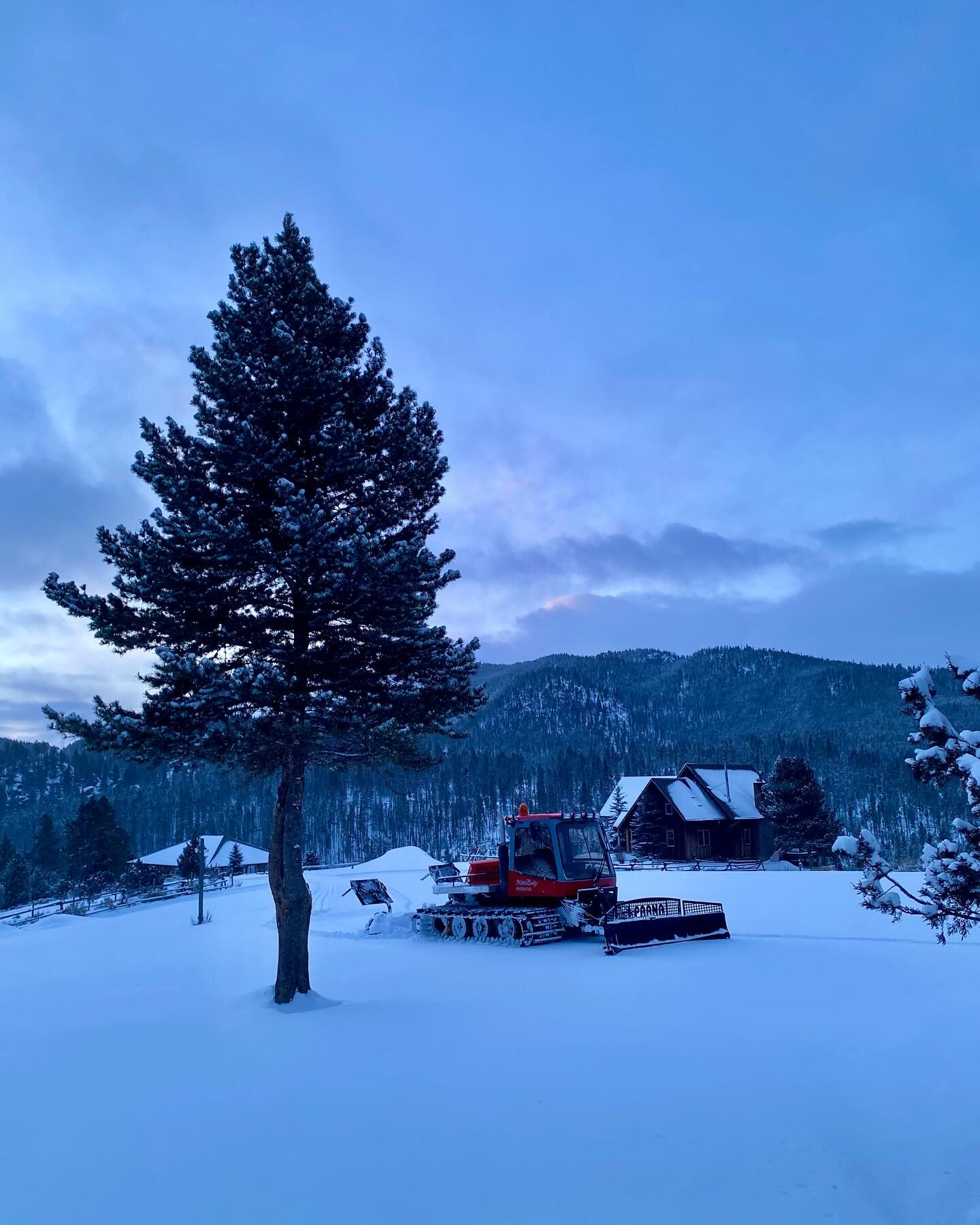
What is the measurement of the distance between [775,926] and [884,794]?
405 ft

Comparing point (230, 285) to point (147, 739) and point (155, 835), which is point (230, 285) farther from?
point (155, 835)

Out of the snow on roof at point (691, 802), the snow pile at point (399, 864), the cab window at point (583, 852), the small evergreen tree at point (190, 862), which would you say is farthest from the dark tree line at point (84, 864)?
the cab window at point (583, 852)

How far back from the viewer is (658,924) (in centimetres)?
1805

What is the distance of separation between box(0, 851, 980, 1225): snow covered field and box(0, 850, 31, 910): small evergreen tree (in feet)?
194

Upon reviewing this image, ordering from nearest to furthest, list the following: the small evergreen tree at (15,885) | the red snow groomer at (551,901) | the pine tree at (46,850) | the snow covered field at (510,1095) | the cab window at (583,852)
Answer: the snow covered field at (510,1095)
the red snow groomer at (551,901)
the cab window at (583,852)
the small evergreen tree at (15,885)
the pine tree at (46,850)

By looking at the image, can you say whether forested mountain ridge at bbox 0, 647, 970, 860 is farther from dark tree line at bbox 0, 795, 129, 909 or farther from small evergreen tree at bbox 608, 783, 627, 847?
small evergreen tree at bbox 608, 783, 627, 847

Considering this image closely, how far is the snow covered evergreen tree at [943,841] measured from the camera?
16.3 ft

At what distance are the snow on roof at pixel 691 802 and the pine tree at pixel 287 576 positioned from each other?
4197 centimetres

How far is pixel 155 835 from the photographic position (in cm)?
14850

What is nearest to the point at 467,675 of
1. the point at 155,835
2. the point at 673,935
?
the point at 673,935

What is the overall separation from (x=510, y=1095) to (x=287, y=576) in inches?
336

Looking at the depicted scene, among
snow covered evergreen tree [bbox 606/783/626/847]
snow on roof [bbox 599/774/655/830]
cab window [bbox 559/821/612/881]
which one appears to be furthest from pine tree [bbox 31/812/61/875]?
cab window [bbox 559/821/612/881]

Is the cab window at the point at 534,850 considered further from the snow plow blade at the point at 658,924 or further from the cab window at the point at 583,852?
the snow plow blade at the point at 658,924

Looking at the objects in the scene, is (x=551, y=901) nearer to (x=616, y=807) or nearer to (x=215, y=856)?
(x=616, y=807)
